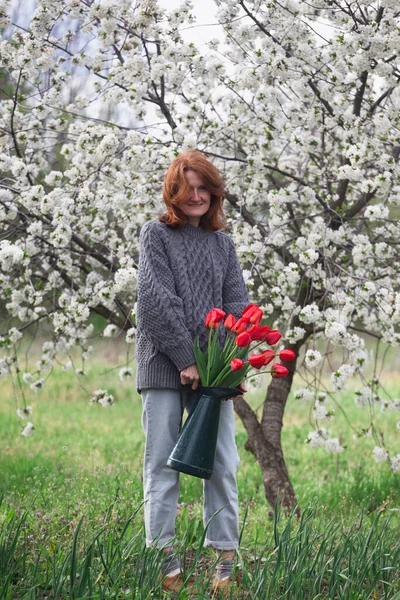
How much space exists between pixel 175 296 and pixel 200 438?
57 centimetres

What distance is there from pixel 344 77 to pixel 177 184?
5.89 ft

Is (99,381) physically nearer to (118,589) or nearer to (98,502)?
(98,502)

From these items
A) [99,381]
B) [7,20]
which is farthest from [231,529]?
[99,381]

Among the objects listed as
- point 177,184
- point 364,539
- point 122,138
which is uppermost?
point 122,138

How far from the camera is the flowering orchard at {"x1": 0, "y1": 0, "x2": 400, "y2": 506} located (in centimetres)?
441

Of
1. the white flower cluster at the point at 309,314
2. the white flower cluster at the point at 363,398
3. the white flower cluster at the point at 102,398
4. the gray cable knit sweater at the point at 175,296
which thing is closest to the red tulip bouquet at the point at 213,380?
the gray cable knit sweater at the point at 175,296

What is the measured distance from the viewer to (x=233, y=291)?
3.42 metres

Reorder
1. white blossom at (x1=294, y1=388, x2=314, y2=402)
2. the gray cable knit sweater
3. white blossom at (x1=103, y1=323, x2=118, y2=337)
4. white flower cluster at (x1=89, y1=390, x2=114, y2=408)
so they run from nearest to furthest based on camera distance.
→ 1. the gray cable knit sweater
2. white blossom at (x1=294, y1=388, x2=314, y2=402)
3. white flower cluster at (x1=89, y1=390, x2=114, y2=408)
4. white blossom at (x1=103, y1=323, x2=118, y2=337)

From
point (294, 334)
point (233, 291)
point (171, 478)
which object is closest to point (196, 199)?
point (233, 291)

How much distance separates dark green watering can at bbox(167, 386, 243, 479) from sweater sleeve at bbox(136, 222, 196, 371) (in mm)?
161

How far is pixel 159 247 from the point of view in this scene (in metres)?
3.22

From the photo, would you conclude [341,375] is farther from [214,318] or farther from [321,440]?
[214,318]

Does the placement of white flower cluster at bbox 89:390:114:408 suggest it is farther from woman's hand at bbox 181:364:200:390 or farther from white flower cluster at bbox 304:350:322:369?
woman's hand at bbox 181:364:200:390

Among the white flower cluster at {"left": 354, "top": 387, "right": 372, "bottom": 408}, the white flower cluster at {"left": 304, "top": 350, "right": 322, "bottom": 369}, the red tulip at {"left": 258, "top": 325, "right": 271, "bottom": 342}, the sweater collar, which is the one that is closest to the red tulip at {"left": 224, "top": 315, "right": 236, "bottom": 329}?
the red tulip at {"left": 258, "top": 325, "right": 271, "bottom": 342}
